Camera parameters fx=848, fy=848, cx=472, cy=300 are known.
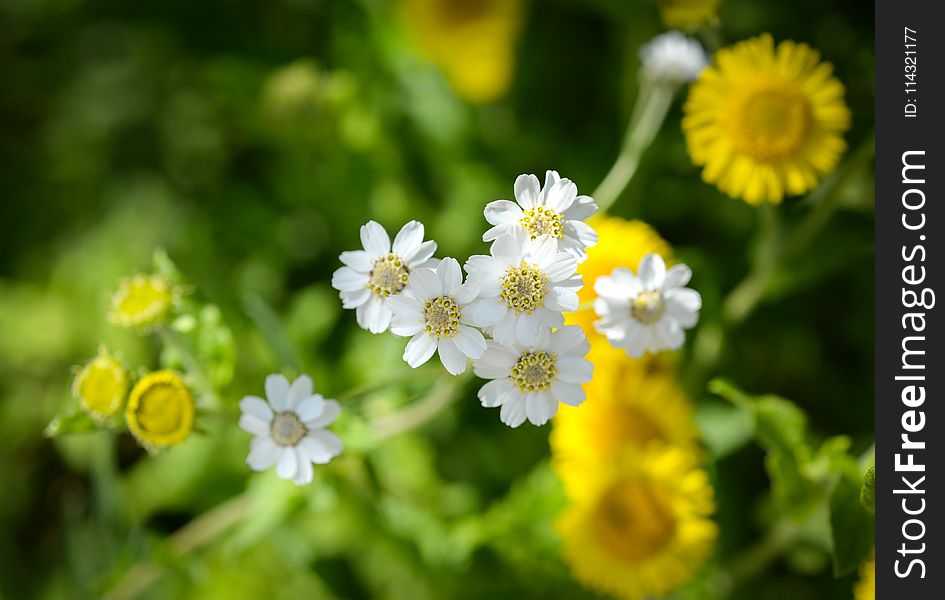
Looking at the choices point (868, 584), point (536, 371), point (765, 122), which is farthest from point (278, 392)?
point (868, 584)

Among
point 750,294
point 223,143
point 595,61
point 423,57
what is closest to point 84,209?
point 223,143

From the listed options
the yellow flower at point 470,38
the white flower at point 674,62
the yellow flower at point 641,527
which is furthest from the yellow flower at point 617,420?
the yellow flower at point 470,38

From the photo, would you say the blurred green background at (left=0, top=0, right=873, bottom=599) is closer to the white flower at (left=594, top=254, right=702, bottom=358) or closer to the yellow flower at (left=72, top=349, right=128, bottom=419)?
the yellow flower at (left=72, top=349, right=128, bottom=419)

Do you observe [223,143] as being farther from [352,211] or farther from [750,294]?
[750,294]

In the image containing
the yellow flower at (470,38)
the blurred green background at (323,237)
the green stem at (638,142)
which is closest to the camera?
the green stem at (638,142)

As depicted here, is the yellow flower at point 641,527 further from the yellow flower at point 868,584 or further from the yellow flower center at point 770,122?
the yellow flower center at point 770,122
